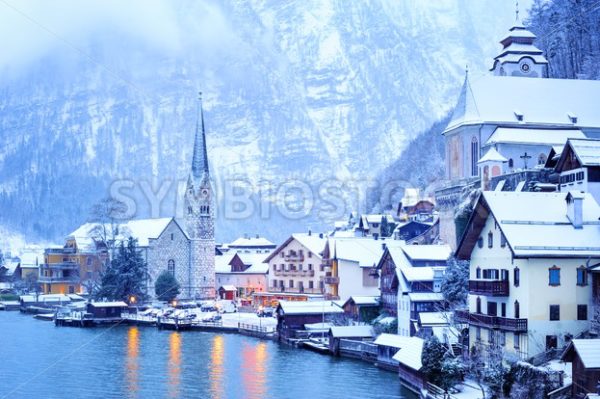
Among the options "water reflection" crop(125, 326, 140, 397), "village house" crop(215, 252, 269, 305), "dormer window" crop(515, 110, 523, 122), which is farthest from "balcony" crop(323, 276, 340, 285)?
"village house" crop(215, 252, 269, 305)

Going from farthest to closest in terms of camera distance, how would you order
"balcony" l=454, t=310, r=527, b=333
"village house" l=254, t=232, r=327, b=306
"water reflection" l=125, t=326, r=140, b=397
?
"village house" l=254, t=232, r=327, b=306 → "water reflection" l=125, t=326, r=140, b=397 → "balcony" l=454, t=310, r=527, b=333

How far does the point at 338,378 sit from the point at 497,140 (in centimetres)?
3505

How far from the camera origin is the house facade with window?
4397 cm

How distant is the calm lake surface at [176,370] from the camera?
50594 mm

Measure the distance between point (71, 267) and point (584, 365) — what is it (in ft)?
354

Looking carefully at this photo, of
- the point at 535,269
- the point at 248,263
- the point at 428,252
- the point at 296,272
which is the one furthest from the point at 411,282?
the point at 248,263

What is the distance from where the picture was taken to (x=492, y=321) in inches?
1831

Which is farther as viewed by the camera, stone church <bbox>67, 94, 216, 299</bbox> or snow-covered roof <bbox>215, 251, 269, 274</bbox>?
stone church <bbox>67, 94, 216, 299</bbox>

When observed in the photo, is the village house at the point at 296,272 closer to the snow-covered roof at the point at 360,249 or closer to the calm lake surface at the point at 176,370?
the snow-covered roof at the point at 360,249

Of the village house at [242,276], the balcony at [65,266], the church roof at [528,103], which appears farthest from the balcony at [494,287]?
the balcony at [65,266]

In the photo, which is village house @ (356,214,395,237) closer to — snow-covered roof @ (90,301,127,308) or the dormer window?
the dormer window

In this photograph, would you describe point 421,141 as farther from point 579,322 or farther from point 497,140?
point 579,322

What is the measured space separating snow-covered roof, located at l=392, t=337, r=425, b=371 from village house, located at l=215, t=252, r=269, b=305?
216ft

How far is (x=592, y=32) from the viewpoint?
Result: 11138 cm
